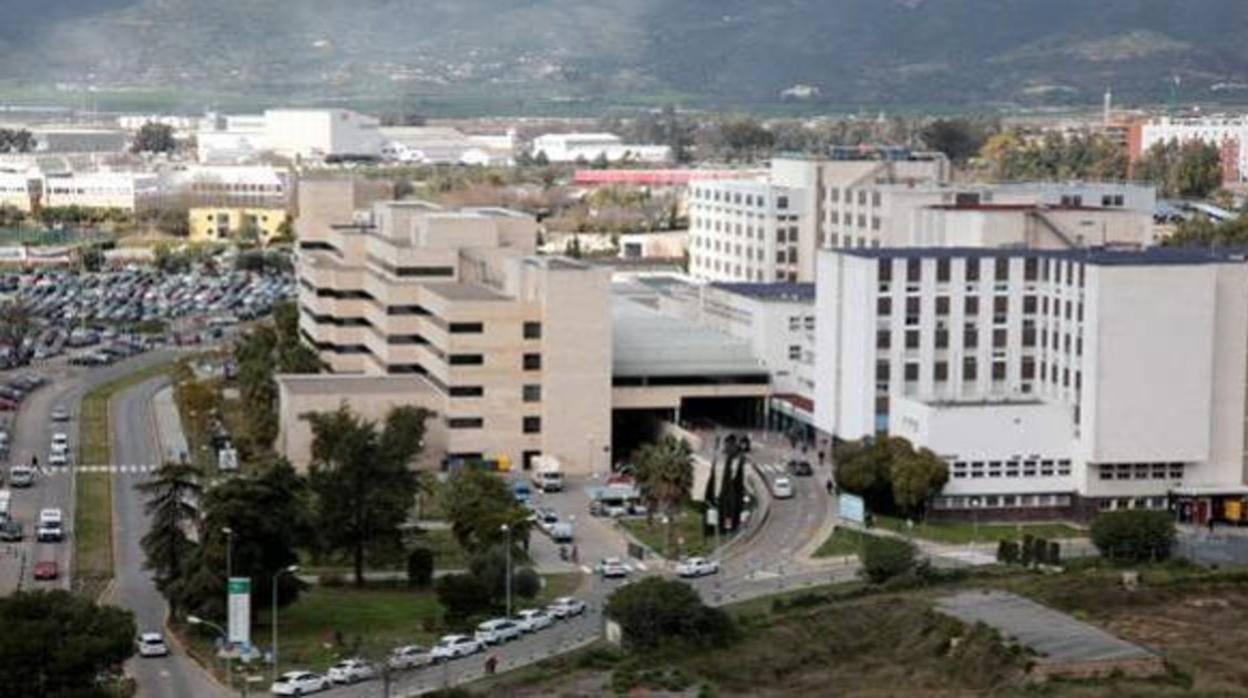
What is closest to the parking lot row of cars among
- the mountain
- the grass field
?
the grass field

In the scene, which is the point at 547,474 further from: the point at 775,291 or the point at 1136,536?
the point at 1136,536

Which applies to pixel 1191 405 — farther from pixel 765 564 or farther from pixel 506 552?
pixel 506 552

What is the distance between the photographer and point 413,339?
33.8 meters

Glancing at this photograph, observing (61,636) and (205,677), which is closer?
(61,636)

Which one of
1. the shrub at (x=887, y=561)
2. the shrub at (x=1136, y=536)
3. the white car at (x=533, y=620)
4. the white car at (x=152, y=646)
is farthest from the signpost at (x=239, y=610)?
the shrub at (x=1136, y=536)

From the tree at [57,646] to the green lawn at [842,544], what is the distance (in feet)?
29.1

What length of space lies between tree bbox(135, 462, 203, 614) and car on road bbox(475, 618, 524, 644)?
2.70 m

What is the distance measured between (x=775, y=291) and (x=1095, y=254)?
23.9 feet

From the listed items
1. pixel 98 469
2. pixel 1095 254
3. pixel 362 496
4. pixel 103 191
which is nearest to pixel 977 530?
pixel 1095 254

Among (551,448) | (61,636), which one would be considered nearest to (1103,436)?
(551,448)

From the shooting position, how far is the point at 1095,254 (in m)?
28.8

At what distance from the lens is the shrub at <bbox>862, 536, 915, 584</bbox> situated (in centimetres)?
2311

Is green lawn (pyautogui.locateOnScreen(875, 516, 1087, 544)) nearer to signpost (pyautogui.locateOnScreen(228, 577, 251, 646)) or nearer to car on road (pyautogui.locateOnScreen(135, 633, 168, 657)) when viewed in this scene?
signpost (pyautogui.locateOnScreen(228, 577, 251, 646))

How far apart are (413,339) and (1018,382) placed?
28.9 ft
